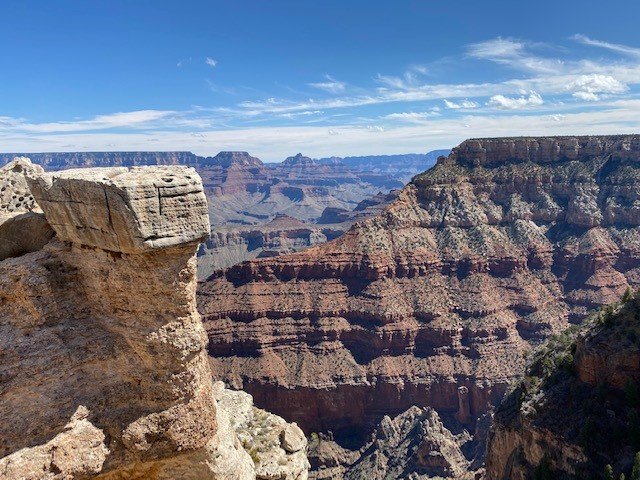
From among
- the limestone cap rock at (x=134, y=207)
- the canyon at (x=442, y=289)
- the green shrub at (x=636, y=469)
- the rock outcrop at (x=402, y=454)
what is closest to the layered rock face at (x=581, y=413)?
the green shrub at (x=636, y=469)

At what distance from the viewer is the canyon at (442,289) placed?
258 ft

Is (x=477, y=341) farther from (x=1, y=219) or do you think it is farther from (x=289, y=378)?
(x=1, y=219)

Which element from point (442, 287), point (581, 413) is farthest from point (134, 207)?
point (442, 287)

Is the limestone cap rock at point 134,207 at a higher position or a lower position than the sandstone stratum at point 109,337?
higher

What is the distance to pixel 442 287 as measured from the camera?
92375mm

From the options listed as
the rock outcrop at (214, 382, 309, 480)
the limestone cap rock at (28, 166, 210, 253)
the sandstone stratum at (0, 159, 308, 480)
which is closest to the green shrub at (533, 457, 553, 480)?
the rock outcrop at (214, 382, 309, 480)

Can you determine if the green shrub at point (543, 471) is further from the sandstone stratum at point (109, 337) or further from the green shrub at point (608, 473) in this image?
the sandstone stratum at point (109, 337)

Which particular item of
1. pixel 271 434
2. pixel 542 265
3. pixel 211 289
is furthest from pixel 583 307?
pixel 271 434

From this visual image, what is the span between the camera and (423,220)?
101188 millimetres

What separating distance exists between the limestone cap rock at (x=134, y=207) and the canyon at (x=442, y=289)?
2507 inches

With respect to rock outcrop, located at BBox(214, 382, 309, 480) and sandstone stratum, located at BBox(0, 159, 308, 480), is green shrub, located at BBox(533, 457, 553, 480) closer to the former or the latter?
rock outcrop, located at BBox(214, 382, 309, 480)

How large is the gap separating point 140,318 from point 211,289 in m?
75.2

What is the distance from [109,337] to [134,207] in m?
5.16

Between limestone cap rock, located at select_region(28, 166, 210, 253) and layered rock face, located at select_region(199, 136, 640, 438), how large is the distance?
65.2m
